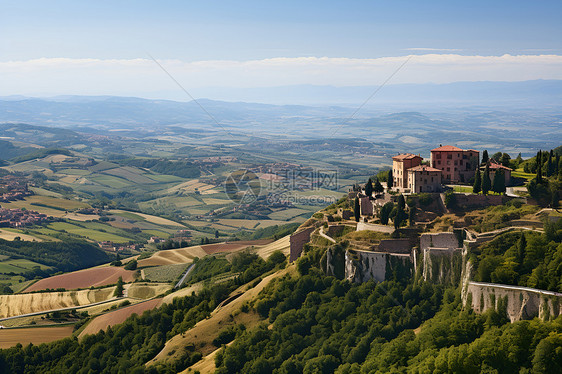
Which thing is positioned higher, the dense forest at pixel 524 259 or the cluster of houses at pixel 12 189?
the dense forest at pixel 524 259

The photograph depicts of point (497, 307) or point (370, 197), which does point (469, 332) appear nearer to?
point (497, 307)

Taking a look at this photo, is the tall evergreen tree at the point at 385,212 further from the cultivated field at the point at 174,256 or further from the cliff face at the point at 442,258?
the cultivated field at the point at 174,256

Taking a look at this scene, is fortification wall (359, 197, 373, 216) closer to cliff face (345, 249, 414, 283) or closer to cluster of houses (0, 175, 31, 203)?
cliff face (345, 249, 414, 283)

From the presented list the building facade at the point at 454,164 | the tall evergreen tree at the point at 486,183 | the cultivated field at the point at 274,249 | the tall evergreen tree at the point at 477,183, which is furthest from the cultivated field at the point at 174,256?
the tall evergreen tree at the point at 486,183

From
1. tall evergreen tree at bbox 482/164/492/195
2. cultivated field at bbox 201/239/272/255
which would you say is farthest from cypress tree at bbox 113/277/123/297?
tall evergreen tree at bbox 482/164/492/195

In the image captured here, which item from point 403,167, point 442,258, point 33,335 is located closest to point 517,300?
point 442,258
